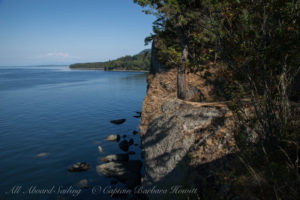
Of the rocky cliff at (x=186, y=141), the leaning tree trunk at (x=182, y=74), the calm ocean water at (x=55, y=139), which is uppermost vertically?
the leaning tree trunk at (x=182, y=74)

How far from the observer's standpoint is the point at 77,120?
34.0 meters

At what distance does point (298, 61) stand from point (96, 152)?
72.1 ft

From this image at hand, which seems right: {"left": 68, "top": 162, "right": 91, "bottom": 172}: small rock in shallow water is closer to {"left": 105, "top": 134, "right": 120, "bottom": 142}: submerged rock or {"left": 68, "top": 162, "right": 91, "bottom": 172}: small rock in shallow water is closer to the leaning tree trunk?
{"left": 105, "top": 134, "right": 120, "bottom": 142}: submerged rock

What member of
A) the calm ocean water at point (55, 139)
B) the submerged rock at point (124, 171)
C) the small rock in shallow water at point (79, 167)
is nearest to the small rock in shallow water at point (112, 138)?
the calm ocean water at point (55, 139)

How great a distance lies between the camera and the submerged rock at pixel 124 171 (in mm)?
15957

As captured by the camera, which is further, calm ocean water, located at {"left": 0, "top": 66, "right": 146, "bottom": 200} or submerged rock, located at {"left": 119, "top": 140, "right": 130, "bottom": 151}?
submerged rock, located at {"left": 119, "top": 140, "right": 130, "bottom": 151}

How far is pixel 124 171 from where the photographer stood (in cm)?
1744

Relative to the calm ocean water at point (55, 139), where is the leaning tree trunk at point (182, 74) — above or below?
above

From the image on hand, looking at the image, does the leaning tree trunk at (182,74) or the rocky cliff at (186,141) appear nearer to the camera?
the rocky cliff at (186,141)

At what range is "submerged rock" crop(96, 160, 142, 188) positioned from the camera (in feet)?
52.4

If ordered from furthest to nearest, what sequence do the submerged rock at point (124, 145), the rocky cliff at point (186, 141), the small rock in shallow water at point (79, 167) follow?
the submerged rock at point (124, 145) → the small rock in shallow water at point (79, 167) → the rocky cliff at point (186, 141)

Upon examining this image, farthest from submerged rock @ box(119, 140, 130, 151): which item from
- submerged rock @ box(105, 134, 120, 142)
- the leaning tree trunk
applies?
the leaning tree trunk

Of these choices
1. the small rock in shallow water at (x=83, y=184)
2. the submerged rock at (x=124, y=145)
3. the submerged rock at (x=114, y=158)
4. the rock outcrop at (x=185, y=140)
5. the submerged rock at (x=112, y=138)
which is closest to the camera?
the rock outcrop at (x=185, y=140)

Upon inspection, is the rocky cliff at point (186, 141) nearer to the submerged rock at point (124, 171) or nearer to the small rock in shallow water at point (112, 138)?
the submerged rock at point (124, 171)
